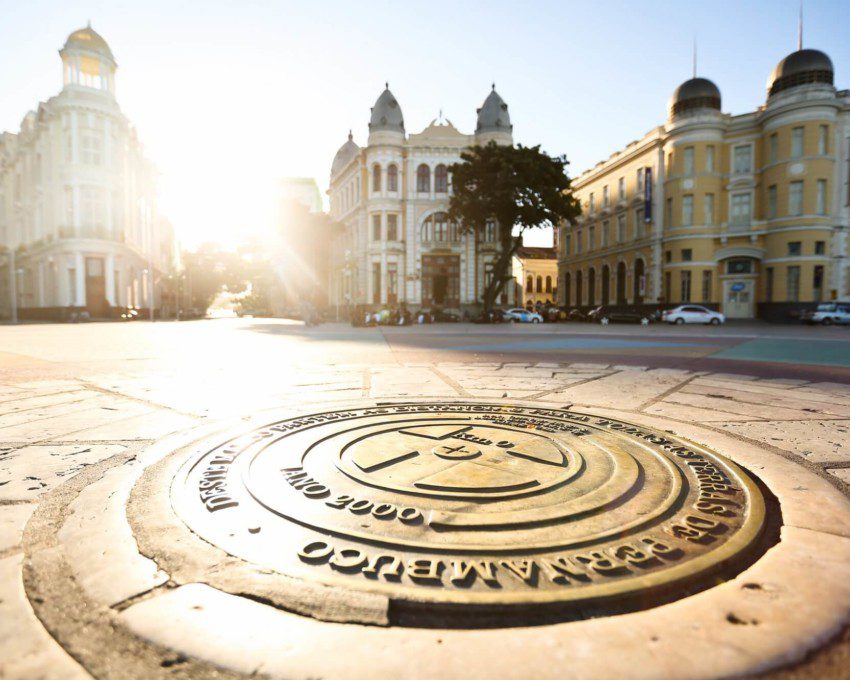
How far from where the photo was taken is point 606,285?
4619 centimetres

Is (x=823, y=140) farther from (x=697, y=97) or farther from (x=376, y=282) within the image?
(x=376, y=282)

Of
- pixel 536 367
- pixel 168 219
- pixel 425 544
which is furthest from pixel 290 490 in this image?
pixel 168 219

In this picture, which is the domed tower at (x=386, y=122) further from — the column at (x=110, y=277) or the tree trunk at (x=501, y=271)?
the column at (x=110, y=277)

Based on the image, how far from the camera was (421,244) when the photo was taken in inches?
1577

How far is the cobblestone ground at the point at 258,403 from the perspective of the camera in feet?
5.03

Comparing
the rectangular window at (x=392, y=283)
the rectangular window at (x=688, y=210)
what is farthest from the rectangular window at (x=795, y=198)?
the rectangular window at (x=392, y=283)

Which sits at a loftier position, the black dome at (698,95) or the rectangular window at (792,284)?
the black dome at (698,95)

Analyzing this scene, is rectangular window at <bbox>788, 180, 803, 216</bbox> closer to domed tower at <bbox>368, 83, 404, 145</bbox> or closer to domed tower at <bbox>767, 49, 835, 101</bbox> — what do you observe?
domed tower at <bbox>767, 49, 835, 101</bbox>

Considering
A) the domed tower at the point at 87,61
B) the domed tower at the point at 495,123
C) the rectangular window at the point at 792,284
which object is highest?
the domed tower at the point at 87,61

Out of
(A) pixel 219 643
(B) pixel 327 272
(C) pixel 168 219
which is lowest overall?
(A) pixel 219 643

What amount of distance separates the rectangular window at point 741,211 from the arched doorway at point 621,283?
30.5 feet

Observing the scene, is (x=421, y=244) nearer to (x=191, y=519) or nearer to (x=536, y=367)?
(x=536, y=367)

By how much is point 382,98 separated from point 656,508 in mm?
43367

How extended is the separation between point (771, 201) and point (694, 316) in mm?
10257
